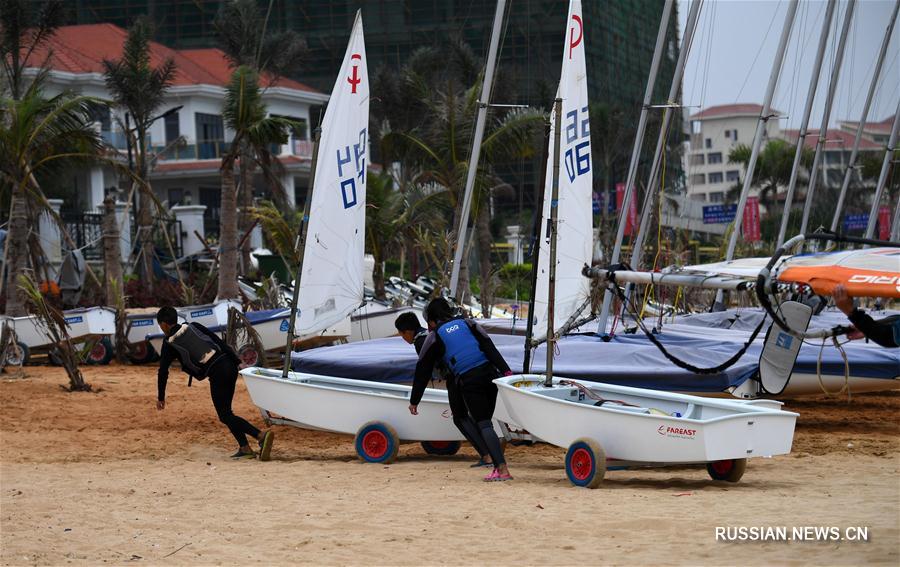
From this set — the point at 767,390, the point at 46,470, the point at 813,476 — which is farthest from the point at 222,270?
the point at 813,476

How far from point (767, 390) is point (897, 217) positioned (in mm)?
17975

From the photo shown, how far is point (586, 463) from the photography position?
9258 millimetres

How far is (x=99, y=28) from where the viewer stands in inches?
2014

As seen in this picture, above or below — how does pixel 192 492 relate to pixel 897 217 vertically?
below

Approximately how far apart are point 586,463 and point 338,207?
4360mm

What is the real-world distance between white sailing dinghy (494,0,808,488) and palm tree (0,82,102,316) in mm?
12666

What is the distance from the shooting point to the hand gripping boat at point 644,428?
8820mm

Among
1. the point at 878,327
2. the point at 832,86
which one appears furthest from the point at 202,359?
the point at 832,86

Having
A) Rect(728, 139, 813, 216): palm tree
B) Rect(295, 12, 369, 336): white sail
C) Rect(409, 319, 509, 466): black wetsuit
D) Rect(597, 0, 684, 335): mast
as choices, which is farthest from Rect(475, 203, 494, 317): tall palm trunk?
Rect(728, 139, 813, 216): palm tree

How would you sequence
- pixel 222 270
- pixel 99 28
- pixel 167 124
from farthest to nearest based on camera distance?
1. pixel 99 28
2. pixel 167 124
3. pixel 222 270

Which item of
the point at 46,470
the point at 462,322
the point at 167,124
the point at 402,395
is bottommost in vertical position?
the point at 46,470

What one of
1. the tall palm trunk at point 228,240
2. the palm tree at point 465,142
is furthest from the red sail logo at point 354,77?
the tall palm trunk at point 228,240

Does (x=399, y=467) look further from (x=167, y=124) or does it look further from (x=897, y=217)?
(x=167, y=124)

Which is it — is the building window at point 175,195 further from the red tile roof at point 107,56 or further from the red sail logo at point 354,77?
the red sail logo at point 354,77
